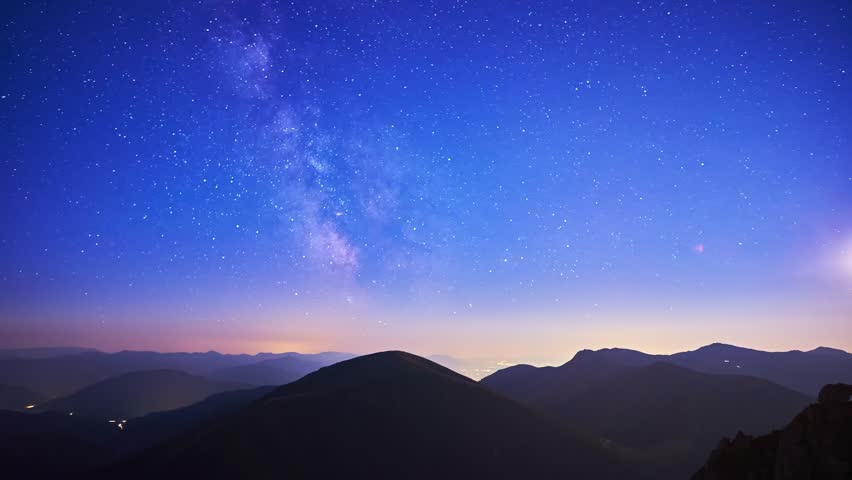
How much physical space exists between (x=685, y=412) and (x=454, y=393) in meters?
66.7

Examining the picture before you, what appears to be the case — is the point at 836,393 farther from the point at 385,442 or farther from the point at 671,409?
the point at 671,409

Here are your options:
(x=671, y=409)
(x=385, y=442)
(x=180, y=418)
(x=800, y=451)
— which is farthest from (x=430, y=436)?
(x=180, y=418)

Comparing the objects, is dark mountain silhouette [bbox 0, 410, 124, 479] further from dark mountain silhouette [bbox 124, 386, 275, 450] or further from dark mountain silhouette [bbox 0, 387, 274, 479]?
dark mountain silhouette [bbox 124, 386, 275, 450]

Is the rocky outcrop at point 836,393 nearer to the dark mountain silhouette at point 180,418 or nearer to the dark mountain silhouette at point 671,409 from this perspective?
the dark mountain silhouette at point 671,409

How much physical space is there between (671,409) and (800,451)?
108 m


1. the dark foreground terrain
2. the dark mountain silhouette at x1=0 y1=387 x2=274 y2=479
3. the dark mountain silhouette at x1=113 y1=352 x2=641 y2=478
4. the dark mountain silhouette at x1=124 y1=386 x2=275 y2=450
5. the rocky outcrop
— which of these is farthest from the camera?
the dark mountain silhouette at x1=124 y1=386 x2=275 y2=450

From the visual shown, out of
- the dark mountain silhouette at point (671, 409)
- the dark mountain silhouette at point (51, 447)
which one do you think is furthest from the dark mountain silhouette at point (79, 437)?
the dark mountain silhouette at point (671, 409)

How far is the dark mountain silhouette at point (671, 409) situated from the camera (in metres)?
88.2

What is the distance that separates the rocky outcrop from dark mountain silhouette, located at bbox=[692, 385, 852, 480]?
5 cm

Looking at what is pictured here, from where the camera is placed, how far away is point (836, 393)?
22781 millimetres

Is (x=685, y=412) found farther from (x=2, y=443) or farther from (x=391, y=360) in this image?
(x=2, y=443)

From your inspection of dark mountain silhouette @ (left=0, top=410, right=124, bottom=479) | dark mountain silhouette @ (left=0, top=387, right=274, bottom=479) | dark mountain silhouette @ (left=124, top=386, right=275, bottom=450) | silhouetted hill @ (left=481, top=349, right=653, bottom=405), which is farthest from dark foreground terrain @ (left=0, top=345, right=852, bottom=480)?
silhouetted hill @ (left=481, top=349, right=653, bottom=405)

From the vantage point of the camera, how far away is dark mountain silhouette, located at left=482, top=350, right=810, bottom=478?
88.2 m

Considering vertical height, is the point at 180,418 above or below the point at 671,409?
below
